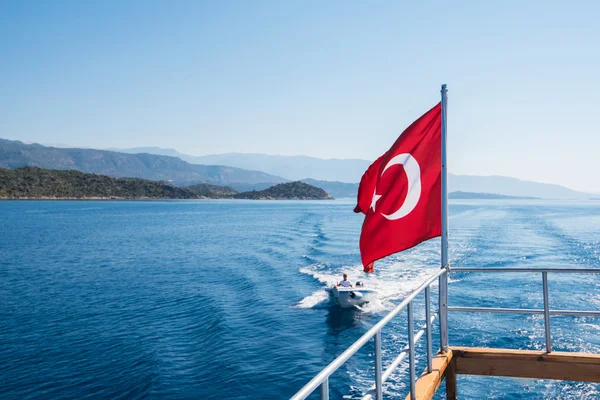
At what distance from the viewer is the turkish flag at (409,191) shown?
594 cm

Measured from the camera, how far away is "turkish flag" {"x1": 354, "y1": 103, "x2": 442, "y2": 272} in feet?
19.5

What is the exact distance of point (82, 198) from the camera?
649 feet

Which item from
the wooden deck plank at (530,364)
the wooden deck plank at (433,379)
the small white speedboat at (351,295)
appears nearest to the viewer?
the wooden deck plank at (433,379)

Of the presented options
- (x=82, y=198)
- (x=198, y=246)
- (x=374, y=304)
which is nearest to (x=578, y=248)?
(x=374, y=304)

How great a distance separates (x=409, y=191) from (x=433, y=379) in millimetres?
2319

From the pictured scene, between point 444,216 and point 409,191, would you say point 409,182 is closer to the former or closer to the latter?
point 409,191

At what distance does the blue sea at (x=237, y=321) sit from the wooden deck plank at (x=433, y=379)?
6.40 metres

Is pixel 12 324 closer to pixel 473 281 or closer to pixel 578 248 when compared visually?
pixel 473 281

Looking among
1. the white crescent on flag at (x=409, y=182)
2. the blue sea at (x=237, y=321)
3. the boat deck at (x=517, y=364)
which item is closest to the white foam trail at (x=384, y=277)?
the blue sea at (x=237, y=321)

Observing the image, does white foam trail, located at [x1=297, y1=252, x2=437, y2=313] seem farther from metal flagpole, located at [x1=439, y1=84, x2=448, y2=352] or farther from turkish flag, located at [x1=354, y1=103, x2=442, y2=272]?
turkish flag, located at [x1=354, y1=103, x2=442, y2=272]

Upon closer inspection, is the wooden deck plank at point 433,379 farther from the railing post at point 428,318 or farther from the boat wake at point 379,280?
the boat wake at point 379,280

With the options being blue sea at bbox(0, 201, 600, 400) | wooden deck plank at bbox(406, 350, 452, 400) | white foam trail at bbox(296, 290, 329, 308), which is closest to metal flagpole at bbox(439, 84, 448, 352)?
wooden deck plank at bbox(406, 350, 452, 400)

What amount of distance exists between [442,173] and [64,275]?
95.9 feet

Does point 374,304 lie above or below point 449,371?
below
